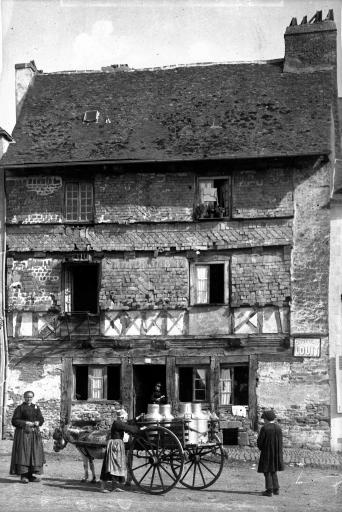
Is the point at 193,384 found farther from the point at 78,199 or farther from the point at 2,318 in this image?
the point at 78,199

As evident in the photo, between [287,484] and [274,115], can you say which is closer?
[287,484]

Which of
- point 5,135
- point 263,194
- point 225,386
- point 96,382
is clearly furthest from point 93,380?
point 5,135

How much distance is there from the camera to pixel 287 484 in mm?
16938

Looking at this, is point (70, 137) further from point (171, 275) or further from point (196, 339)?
point (196, 339)

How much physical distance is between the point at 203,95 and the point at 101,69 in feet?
13.6

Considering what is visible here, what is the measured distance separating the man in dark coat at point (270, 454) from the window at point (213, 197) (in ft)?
28.1

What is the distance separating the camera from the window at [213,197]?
22.9m

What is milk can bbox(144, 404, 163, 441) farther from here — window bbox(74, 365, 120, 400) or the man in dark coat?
window bbox(74, 365, 120, 400)

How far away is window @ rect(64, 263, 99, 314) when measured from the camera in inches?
917

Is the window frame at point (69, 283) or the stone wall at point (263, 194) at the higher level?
the stone wall at point (263, 194)

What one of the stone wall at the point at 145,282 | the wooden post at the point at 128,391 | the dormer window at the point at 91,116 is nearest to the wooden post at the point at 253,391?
the stone wall at the point at 145,282

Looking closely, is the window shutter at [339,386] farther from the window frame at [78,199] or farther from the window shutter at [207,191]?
the window frame at [78,199]

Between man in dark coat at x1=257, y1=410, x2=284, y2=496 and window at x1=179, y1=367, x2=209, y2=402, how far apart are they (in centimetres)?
740

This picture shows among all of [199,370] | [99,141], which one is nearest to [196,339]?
[199,370]
